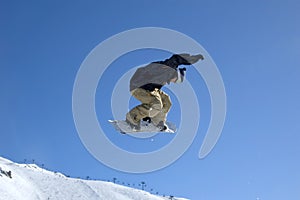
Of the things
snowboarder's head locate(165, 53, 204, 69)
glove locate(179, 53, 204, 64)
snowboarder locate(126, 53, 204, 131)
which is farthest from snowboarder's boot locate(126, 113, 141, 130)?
glove locate(179, 53, 204, 64)

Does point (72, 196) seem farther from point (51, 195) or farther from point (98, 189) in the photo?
point (98, 189)

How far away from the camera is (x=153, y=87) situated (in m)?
11.7

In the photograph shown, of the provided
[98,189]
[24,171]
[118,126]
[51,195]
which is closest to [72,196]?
[51,195]

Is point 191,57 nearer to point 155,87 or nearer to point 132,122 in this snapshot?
point 155,87

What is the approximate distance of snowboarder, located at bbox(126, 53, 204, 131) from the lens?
10.5 meters

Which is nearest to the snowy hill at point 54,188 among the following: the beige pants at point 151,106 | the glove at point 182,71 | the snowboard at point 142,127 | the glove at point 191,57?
the snowboard at point 142,127

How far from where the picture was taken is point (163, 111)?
12922 millimetres

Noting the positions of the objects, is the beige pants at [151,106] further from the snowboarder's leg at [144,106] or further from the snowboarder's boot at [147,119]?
the snowboarder's boot at [147,119]

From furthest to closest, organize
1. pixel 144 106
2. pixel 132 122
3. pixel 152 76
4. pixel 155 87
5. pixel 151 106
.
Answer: pixel 132 122, pixel 144 106, pixel 151 106, pixel 155 87, pixel 152 76

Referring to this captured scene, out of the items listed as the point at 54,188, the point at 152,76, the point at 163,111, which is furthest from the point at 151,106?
the point at 54,188

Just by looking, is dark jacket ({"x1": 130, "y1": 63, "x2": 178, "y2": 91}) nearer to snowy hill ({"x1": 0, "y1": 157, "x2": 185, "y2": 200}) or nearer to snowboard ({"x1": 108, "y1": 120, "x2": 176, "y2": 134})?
snowboard ({"x1": 108, "y1": 120, "x2": 176, "y2": 134})

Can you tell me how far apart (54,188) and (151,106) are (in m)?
99.8

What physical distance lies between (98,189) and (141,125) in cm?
10486

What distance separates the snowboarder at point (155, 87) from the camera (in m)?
10.5
